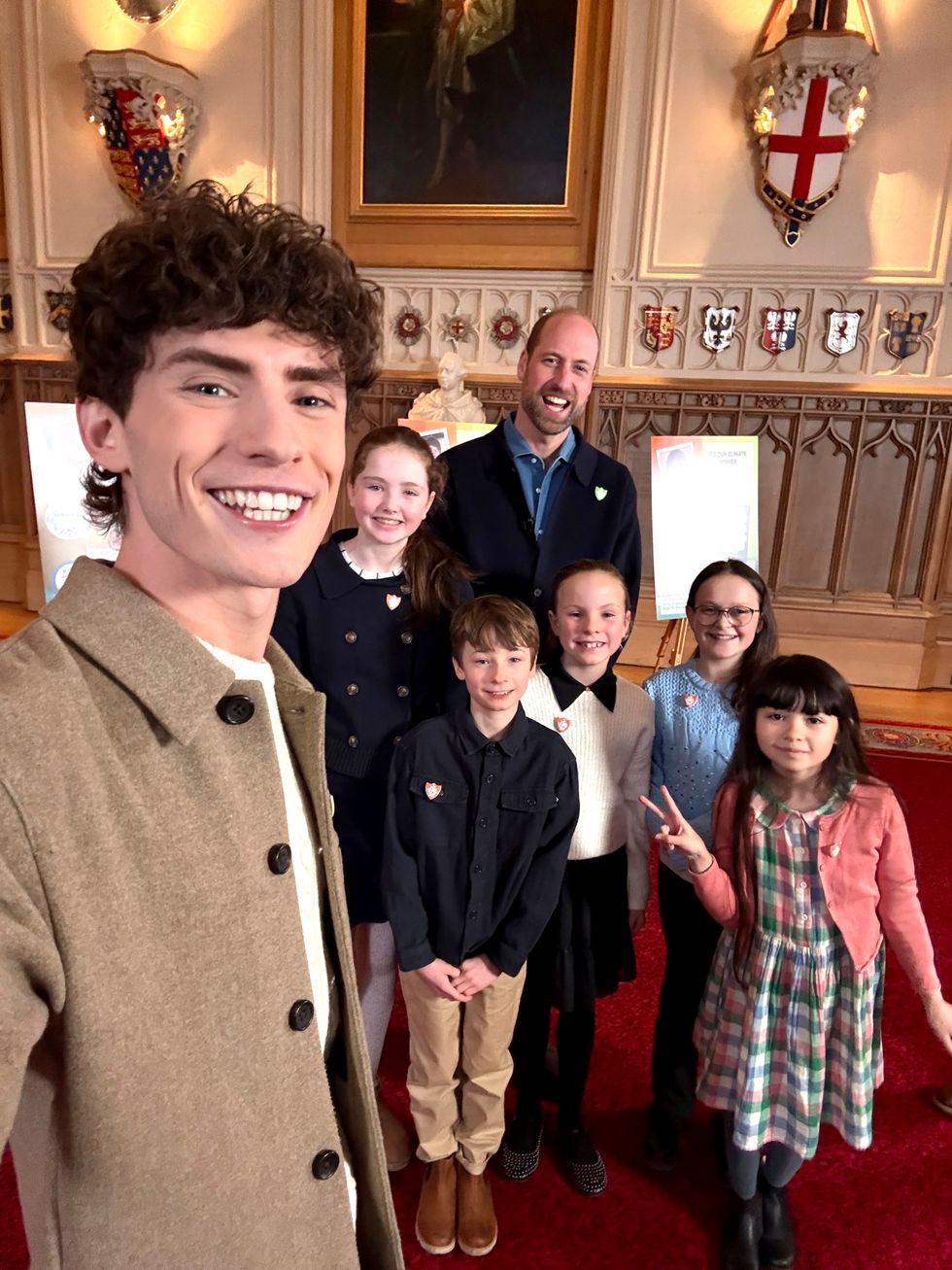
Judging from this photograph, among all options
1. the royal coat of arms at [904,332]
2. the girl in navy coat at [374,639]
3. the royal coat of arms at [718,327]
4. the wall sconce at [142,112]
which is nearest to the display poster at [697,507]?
the royal coat of arms at [718,327]

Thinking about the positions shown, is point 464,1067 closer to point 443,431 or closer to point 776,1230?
point 776,1230

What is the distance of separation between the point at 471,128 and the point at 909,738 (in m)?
4.71

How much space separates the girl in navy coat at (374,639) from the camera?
69.6 inches

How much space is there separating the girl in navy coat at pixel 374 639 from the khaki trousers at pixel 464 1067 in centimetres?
21

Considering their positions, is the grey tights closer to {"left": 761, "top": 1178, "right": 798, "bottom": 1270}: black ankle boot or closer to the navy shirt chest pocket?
{"left": 761, "top": 1178, "right": 798, "bottom": 1270}: black ankle boot

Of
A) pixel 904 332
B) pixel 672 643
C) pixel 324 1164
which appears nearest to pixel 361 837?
pixel 324 1164

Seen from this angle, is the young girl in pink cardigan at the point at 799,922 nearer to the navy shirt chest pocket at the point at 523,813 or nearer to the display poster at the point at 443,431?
the navy shirt chest pocket at the point at 523,813

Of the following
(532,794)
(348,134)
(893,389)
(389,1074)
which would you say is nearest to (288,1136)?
(532,794)

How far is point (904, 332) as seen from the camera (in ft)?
16.4

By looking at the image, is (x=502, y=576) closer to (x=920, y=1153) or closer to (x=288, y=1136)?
(x=288, y=1136)

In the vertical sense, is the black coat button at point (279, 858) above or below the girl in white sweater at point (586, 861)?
above

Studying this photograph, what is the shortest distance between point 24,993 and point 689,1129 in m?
1.96

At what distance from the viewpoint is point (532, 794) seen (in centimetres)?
164

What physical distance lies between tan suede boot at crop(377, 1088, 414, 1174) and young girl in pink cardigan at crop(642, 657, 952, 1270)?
71cm
